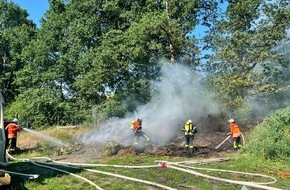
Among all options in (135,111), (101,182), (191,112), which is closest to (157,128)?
(191,112)

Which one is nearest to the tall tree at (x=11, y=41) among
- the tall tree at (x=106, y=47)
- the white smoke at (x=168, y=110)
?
the tall tree at (x=106, y=47)

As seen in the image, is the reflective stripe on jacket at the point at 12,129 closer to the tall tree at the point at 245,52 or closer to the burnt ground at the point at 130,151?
the burnt ground at the point at 130,151

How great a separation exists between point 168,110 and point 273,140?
12.1 meters

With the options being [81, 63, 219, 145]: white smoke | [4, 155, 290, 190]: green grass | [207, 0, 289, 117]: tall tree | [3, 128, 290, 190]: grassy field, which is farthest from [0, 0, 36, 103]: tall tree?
[4, 155, 290, 190]: green grass

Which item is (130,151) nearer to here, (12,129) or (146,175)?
(146,175)

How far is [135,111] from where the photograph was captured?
27.0 meters

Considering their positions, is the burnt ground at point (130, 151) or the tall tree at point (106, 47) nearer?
the burnt ground at point (130, 151)

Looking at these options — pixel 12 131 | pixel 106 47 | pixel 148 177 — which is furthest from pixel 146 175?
pixel 106 47

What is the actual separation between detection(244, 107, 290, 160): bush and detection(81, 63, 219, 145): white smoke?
22.3 ft

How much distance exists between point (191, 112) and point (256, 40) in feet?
19.6

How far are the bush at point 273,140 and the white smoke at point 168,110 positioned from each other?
6.81m

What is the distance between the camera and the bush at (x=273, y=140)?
12156mm

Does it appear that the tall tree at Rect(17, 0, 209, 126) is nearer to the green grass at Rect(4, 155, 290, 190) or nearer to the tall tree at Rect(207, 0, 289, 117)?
the tall tree at Rect(207, 0, 289, 117)

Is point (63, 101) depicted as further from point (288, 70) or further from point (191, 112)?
point (288, 70)
